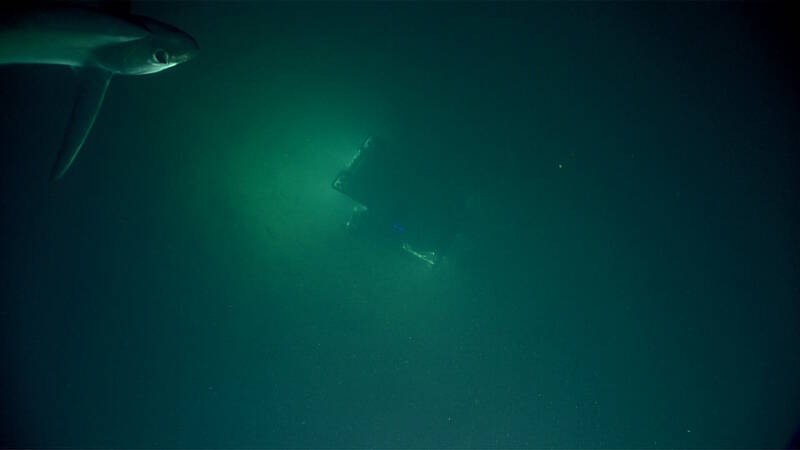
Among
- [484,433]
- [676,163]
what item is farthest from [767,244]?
[484,433]

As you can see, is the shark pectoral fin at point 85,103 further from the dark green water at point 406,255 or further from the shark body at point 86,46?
the dark green water at point 406,255

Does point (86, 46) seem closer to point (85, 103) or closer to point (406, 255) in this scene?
point (85, 103)

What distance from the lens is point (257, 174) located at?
10.2 feet

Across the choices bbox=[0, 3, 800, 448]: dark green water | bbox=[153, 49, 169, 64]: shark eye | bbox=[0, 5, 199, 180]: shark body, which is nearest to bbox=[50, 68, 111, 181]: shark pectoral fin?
bbox=[0, 5, 199, 180]: shark body

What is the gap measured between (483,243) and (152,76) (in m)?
3.41

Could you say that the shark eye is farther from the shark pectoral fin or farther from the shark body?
the shark pectoral fin

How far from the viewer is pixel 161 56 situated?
4.89ft

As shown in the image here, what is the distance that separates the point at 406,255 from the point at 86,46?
2496 mm

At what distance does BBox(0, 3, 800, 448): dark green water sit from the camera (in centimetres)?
304

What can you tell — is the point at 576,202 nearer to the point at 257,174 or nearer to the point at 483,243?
the point at 483,243

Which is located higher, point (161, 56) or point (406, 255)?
point (161, 56)

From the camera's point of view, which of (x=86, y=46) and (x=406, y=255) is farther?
(x=406, y=255)

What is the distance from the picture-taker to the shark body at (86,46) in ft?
4.55

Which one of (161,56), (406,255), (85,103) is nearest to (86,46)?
(85,103)
